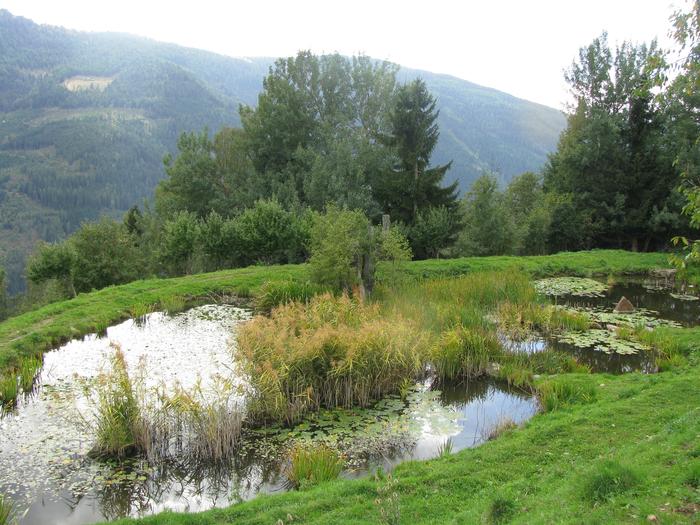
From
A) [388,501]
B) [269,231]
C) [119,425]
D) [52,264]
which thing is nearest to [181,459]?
[119,425]

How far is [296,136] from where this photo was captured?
36.0m

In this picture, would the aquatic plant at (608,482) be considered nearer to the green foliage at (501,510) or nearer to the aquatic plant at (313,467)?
the green foliage at (501,510)

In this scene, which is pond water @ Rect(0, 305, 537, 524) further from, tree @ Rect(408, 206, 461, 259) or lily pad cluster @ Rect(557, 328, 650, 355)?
tree @ Rect(408, 206, 461, 259)

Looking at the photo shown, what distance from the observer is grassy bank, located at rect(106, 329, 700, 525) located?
479 cm

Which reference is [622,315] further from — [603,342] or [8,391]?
[8,391]

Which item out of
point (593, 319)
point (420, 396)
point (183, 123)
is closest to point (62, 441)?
point (420, 396)

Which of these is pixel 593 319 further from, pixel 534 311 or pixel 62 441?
pixel 62 441

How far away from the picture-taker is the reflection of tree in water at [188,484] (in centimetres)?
680

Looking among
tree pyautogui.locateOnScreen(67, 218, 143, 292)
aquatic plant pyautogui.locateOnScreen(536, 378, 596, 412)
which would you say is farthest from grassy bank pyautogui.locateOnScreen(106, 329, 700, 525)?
tree pyautogui.locateOnScreen(67, 218, 143, 292)

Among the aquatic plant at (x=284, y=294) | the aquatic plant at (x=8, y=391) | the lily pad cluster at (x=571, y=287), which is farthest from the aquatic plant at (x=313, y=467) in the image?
the lily pad cluster at (x=571, y=287)

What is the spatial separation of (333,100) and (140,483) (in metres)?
35.2

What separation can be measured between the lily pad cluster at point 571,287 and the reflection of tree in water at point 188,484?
46.0 feet

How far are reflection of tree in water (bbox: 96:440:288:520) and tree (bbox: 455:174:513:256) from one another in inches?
865

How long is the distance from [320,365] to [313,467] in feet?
9.11
